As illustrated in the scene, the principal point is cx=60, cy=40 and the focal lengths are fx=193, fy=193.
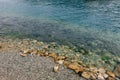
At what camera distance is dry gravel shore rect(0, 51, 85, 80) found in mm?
14062

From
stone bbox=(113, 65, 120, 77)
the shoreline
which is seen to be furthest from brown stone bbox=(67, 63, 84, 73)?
stone bbox=(113, 65, 120, 77)

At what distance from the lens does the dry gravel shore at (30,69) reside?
14062 millimetres

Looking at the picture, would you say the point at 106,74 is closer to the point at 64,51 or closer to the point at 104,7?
the point at 64,51

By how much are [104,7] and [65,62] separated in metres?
27.0

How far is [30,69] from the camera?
590 inches

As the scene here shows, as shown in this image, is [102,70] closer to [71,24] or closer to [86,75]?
[86,75]

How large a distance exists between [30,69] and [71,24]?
16.4 meters

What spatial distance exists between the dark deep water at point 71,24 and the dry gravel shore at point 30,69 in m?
6.37

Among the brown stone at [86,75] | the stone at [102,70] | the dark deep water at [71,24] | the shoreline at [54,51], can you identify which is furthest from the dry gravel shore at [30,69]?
the dark deep water at [71,24]

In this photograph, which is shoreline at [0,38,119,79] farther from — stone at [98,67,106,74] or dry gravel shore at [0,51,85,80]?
dry gravel shore at [0,51,85,80]

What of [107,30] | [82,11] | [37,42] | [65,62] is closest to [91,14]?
[82,11]

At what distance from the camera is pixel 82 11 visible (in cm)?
3781

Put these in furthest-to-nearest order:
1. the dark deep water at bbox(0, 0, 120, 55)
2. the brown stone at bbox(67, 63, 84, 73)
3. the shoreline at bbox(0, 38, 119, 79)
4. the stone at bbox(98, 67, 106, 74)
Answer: the dark deep water at bbox(0, 0, 120, 55) < the shoreline at bbox(0, 38, 119, 79) < the stone at bbox(98, 67, 106, 74) < the brown stone at bbox(67, 63, 84, 73)

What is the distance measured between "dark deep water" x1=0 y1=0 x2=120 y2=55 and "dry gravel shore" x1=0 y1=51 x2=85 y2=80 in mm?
6372
